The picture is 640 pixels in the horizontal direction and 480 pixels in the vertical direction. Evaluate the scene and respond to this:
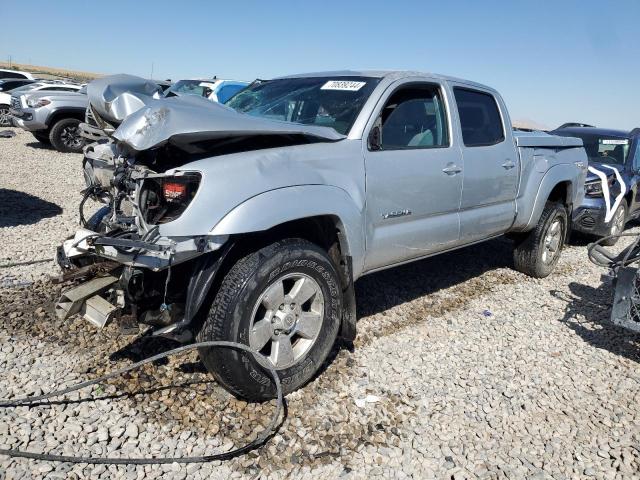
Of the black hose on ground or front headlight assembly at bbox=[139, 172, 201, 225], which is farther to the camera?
front headlight assembly at bbox=[139, 172, 201, 225]

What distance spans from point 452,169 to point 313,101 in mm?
1177

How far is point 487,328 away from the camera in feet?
14.4

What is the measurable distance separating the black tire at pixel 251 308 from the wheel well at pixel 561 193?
11.6ft

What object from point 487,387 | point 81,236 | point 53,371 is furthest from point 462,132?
point 53,371

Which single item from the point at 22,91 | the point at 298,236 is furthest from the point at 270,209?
the point at 22,91

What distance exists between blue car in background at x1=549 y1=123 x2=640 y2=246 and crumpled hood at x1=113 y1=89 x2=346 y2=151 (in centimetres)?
549

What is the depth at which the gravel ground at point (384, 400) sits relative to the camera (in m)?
2.64

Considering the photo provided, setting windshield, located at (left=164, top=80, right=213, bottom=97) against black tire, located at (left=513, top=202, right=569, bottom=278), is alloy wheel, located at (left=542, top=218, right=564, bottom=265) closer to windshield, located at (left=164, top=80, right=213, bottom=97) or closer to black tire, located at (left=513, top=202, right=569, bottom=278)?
black tire, located at (left=513, top=202, right=569, bottom=278)

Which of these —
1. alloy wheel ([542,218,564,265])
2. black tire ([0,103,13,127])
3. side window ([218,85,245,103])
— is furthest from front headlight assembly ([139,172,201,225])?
black tire ([0,103,13,127])

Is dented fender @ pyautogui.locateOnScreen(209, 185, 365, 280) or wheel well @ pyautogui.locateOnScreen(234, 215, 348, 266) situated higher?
dented fender @ pyautogui.locateOnScreen(209, 185, 365, 280)

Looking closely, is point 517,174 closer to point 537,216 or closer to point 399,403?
point 537,216

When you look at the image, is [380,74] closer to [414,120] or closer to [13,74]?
[414,120]

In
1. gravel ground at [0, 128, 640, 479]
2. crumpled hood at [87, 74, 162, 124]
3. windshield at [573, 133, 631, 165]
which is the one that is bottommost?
gravel ground at [0, 128, 640, 479]

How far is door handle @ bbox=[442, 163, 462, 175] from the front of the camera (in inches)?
154
